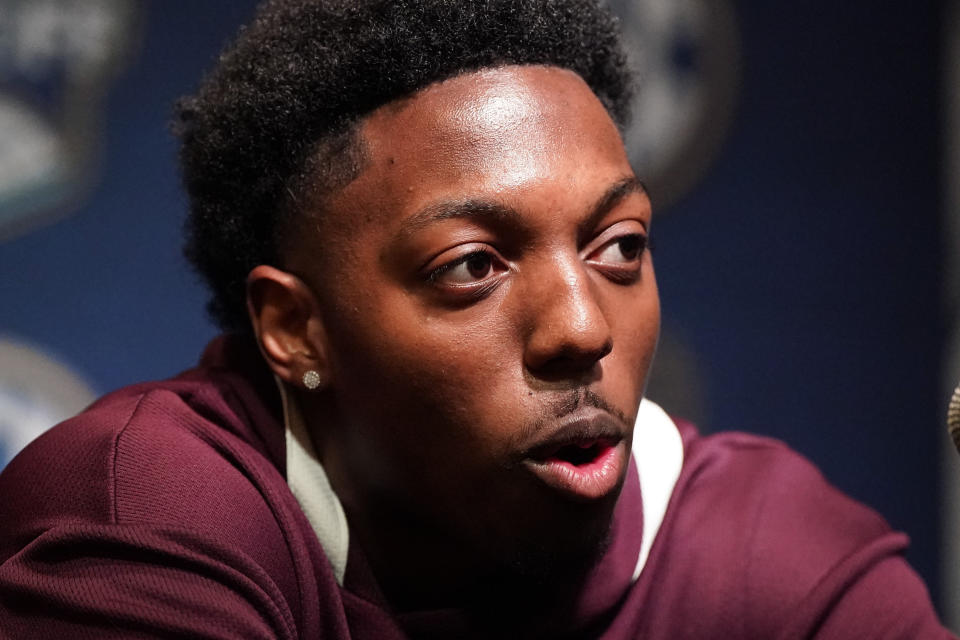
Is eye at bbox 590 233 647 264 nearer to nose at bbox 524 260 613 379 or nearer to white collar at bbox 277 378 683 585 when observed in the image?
nose at bbox 524 260 613 379

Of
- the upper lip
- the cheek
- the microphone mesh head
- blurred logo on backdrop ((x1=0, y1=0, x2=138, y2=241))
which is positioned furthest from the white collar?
blurred logo on backdrop ((x1=0, y1=0, x2=138, y2=241))

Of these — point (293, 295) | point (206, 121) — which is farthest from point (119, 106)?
point (293, 295)

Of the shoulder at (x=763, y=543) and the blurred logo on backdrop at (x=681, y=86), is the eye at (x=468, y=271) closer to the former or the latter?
the shoulder at (x=763, y=543)

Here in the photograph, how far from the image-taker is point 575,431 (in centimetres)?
104

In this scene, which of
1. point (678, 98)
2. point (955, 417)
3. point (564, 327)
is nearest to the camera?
point (955, 417)

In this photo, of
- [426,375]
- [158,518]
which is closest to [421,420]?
[426,375]

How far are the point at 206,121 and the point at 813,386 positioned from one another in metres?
1.28

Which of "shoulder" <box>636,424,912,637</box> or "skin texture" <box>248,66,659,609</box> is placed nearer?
"skin texture" <box>248,66,659,609</box>

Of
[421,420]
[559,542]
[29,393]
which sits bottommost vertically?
[29,393]

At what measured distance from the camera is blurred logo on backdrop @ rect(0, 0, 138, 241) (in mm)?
1903

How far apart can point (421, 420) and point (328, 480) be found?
185 mm

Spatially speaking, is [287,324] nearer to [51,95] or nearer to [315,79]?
[315,79]

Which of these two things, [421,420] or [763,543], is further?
[763,543]

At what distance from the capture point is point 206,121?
4.14 feet
